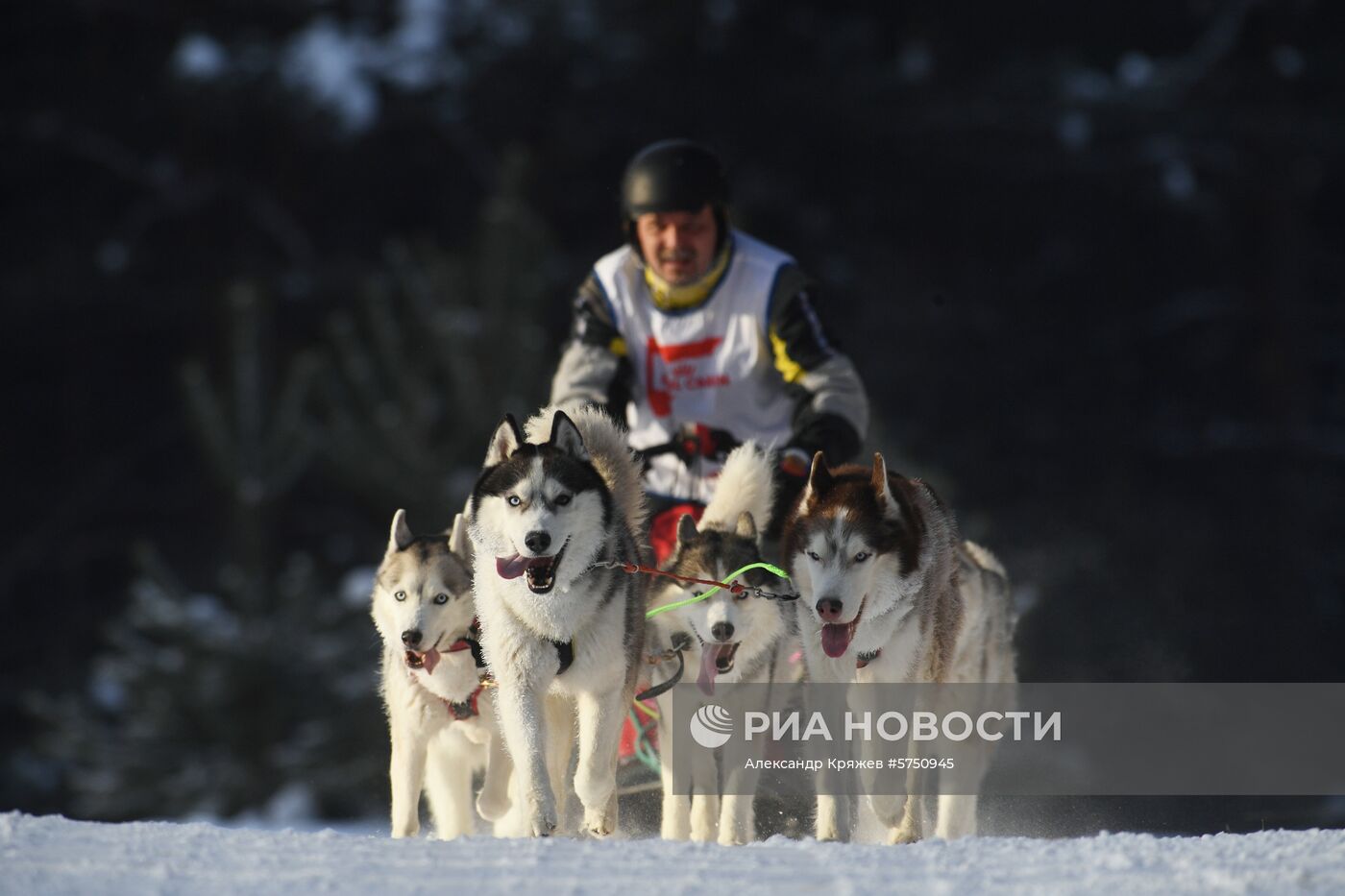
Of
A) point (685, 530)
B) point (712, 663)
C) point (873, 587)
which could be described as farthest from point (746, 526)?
point (873, 587)

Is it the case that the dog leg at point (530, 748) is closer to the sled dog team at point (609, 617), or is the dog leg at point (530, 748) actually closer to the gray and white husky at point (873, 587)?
the sled dog team at point (609, 617)

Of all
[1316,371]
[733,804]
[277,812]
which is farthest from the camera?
[1316,371]

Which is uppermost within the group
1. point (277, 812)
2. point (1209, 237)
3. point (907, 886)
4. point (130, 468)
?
point (1209, 237)

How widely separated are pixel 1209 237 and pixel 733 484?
1309cm

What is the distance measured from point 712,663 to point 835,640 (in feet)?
1.68

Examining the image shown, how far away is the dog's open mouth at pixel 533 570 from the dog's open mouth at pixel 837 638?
0.65 m

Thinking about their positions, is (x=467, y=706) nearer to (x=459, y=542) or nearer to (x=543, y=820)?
(x=459, y=542)

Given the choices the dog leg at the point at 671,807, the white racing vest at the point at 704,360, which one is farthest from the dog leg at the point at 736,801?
the white racing vest at the point at 704,360

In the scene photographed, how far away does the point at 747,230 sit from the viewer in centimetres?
1536

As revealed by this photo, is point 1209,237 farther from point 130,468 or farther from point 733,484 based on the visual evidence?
point 733,484

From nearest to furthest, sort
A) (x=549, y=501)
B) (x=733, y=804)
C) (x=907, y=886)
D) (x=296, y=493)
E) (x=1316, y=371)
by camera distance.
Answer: (x=907, y=886) < (x=549, y=501) < (x=733, y=804) < (x=1316, y=371) < (x=296, y=493)

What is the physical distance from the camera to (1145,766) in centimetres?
1540

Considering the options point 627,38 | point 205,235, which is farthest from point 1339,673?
point 205,235

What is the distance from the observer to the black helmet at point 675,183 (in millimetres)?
5492
